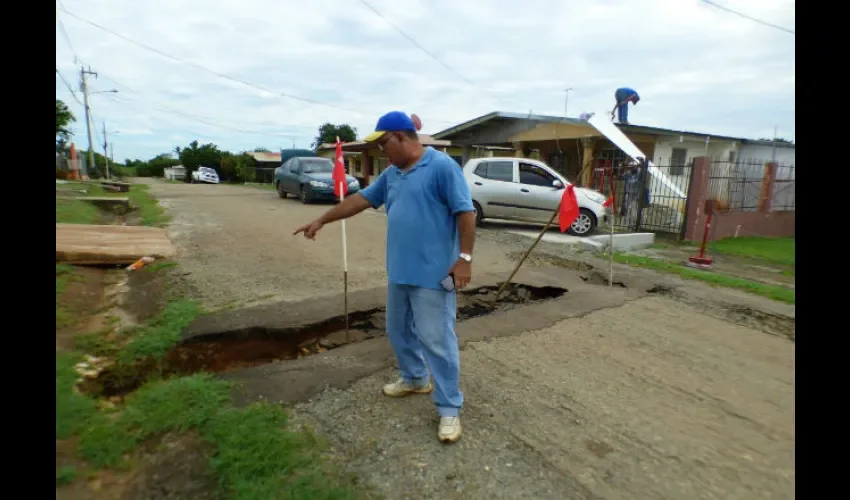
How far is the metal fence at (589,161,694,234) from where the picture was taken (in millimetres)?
11016

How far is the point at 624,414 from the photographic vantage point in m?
2.93

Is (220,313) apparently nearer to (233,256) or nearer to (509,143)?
(233,256)

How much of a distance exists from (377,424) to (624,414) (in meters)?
1.56

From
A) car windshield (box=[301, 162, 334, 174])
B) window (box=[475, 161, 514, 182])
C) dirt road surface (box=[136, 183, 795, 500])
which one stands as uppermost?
car windshield (box=[301, 162, 334, 174])

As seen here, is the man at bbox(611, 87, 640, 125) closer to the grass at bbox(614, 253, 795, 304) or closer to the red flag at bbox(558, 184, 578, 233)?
the grass at bbox(614, 253, 795, 304)

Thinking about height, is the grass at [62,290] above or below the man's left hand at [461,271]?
below

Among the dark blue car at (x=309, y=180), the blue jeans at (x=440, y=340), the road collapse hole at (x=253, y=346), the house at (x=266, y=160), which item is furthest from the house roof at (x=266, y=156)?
the blue jeans at (x=440, y=340)

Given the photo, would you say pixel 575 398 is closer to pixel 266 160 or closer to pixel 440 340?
pixel 440 340

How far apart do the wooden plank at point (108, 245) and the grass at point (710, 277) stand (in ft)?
24.6

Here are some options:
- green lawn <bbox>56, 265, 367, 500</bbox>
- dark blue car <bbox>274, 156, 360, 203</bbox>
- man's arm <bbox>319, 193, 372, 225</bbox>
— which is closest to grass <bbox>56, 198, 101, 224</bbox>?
dark blue car <bbox>274, 156, 360, 203</bbox>

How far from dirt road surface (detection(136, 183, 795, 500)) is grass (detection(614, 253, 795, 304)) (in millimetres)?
308

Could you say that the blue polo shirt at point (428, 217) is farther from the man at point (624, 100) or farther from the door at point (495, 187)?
the man at point (624, 100)

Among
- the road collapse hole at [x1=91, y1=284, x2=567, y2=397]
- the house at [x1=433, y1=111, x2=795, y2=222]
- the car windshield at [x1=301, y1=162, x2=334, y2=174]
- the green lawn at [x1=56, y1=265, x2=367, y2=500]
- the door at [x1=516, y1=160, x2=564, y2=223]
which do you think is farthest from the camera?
the car windshield at [x1=301, y1=162, x2=334, y2=174]

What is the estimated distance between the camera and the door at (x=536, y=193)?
1069cm
